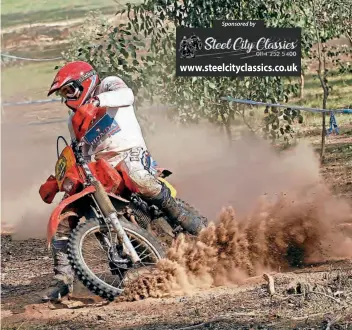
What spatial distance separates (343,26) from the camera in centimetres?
1489

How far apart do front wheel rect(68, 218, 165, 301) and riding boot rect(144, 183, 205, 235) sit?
0.32 metres

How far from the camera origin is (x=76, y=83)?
689 cm

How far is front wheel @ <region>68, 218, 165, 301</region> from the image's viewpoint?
6523mm

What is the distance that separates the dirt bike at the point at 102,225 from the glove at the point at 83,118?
0.11m

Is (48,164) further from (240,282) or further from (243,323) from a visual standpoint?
(243,323)

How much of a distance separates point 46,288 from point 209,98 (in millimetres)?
5437

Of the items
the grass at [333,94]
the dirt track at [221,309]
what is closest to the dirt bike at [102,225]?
the dirt track at [221,309]

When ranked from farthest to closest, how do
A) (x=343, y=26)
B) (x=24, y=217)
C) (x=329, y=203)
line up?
1. (x=343, y=26)
2. (x=24, y=217)
3. (x=329, y=203)

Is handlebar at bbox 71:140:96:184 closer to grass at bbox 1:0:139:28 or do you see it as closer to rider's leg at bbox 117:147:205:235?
rider's leg at bbox 117:147:205:235

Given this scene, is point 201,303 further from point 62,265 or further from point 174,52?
point 174,52

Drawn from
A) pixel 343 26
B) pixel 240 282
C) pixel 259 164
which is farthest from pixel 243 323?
pixel 343 26

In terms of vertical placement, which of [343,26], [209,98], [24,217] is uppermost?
[343,26]

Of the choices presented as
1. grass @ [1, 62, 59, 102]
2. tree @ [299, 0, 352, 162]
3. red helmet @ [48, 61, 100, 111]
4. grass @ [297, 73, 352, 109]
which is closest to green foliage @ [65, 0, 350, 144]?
tree @ [299, 0, 352, 162]

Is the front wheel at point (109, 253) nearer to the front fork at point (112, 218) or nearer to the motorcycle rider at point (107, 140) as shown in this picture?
the front fork at point (112, 218)
